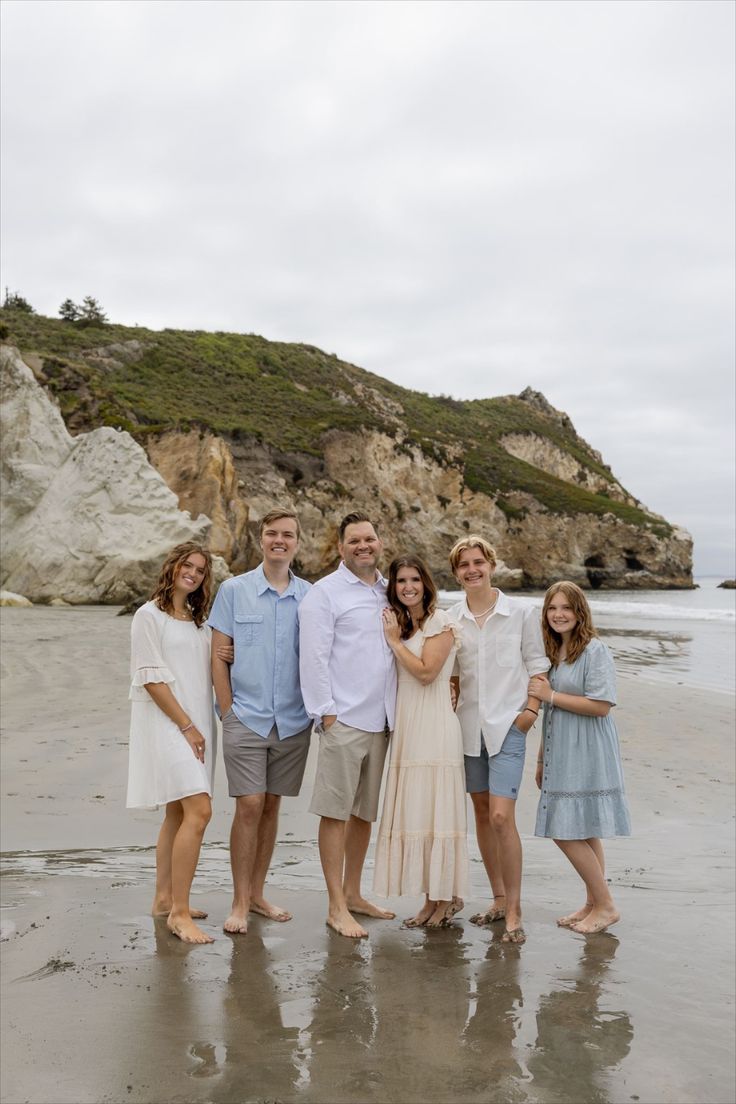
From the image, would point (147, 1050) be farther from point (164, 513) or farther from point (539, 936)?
point (164, 513)

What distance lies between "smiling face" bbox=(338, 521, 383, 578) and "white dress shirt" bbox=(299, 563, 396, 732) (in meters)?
0.12

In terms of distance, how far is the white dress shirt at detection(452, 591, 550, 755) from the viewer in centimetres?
434

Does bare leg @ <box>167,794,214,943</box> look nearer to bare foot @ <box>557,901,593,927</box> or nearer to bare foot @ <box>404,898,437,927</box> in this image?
bare foot @ <box>404,898,437,927</box>

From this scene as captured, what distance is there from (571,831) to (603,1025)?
3.70 ft

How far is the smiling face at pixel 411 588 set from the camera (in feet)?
14.1

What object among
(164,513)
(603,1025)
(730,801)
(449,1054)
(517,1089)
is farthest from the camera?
(164,513)

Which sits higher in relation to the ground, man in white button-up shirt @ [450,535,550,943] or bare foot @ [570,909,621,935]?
man in white button-up shirt @ [450,535,550,943]

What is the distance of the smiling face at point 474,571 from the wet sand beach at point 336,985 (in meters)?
1.63

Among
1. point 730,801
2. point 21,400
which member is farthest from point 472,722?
point 21,400

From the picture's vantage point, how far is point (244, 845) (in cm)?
430

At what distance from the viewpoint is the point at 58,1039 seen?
3.06 m

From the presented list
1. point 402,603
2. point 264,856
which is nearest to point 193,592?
point 402,603

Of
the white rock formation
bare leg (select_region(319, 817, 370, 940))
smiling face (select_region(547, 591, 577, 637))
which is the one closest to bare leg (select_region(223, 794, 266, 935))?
bare leg (select_region(319, 817, 370, 940))

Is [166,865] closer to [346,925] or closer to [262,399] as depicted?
[346,925]
